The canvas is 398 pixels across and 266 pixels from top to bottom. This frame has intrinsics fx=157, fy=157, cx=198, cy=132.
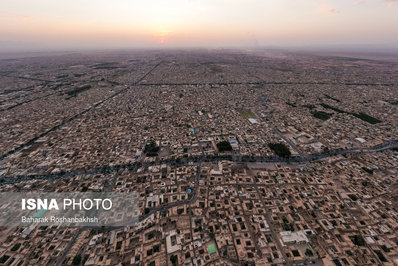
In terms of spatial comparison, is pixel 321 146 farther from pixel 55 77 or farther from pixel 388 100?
pixel 55 77

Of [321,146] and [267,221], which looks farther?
[321,146]

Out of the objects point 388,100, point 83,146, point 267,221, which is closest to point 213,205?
point 267,221

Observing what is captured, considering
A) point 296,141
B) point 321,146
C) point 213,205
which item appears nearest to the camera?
point 213,205

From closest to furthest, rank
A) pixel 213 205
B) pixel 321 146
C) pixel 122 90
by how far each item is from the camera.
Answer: pixel 213 205 → pixel 321 146 → pixel 122 90

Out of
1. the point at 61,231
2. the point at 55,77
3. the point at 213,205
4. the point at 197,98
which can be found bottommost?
the point at 61,231

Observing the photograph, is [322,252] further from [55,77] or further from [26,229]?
[55,77]

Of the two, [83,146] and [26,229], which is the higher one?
[83,146]

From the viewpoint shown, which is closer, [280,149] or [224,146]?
[280,149]

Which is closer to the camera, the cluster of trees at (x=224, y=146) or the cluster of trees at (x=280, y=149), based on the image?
the cluster of trees at (x=280, y=149)

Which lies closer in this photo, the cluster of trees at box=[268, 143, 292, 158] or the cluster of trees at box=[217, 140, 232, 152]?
the cluster of trees at box=[268, 143, 292, 158]

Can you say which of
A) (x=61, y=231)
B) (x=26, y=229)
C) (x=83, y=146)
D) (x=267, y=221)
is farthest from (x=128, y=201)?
(x=83, y=146)
